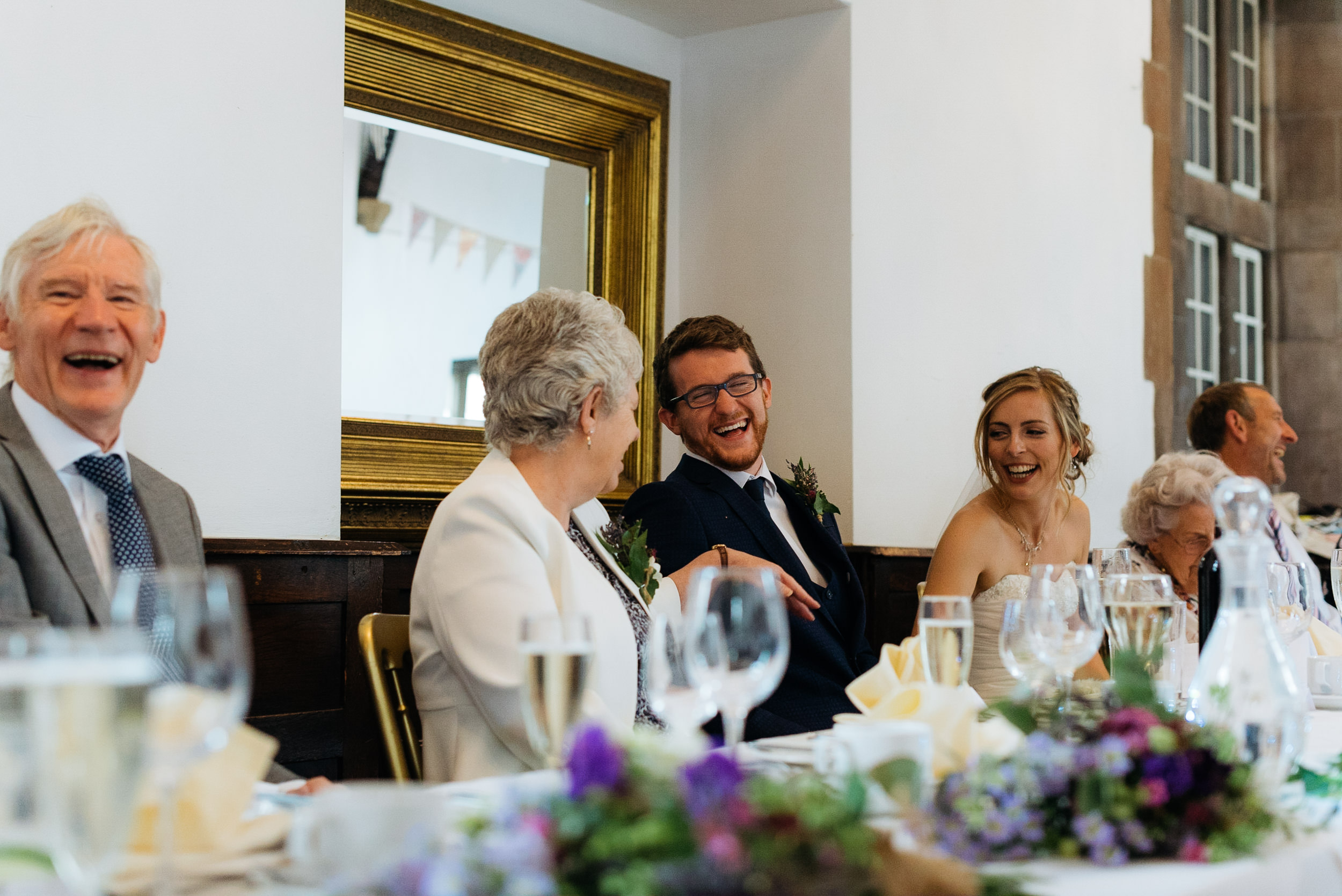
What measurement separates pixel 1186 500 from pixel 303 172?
2.11 meters

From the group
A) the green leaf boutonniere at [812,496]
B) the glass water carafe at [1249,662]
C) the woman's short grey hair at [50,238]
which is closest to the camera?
the glass water carafe at [1249,662]

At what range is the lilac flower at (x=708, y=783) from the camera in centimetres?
72

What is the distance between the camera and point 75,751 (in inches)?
28.8

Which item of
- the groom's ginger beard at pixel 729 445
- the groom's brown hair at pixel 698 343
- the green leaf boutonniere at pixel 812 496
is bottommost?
the green leaf boutonniere at pixel 812 496

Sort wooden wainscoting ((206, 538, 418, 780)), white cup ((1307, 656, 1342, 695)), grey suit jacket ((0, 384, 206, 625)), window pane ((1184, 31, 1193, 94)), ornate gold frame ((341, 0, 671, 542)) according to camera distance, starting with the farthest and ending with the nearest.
→ window pane ((1184, 31, 1193, 94)) → ornate gold frame ((341, 0, 671, 542)) → wooden wainscoting ((206, 538, 418, 780)) → white cup ((1307, 656, 1342, 695)) → grey suit jacket ((0, 384, 206, 625))

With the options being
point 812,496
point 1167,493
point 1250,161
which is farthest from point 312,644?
point 1250,161

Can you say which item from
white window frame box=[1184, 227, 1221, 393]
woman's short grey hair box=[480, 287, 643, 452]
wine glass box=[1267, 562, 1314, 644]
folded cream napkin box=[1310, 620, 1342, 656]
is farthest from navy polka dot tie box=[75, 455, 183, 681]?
white window frame box=[1184, 227, 1221, 393]

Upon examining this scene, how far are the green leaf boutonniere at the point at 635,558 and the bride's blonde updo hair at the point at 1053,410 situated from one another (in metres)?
1.29

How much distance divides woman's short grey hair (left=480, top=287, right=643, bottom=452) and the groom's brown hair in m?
0.91

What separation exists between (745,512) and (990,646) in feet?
1.91

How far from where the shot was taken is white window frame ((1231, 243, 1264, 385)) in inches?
251

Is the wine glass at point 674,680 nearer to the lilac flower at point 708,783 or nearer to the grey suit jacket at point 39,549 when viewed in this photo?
the lilac flower at point 708,783

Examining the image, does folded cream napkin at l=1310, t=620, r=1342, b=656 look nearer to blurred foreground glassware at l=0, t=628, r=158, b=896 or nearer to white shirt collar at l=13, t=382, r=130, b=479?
white shirt collar at l=13, t=382, r=130, b=479

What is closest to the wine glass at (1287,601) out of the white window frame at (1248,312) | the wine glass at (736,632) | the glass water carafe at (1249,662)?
the glass water carafe at (1249,662)
